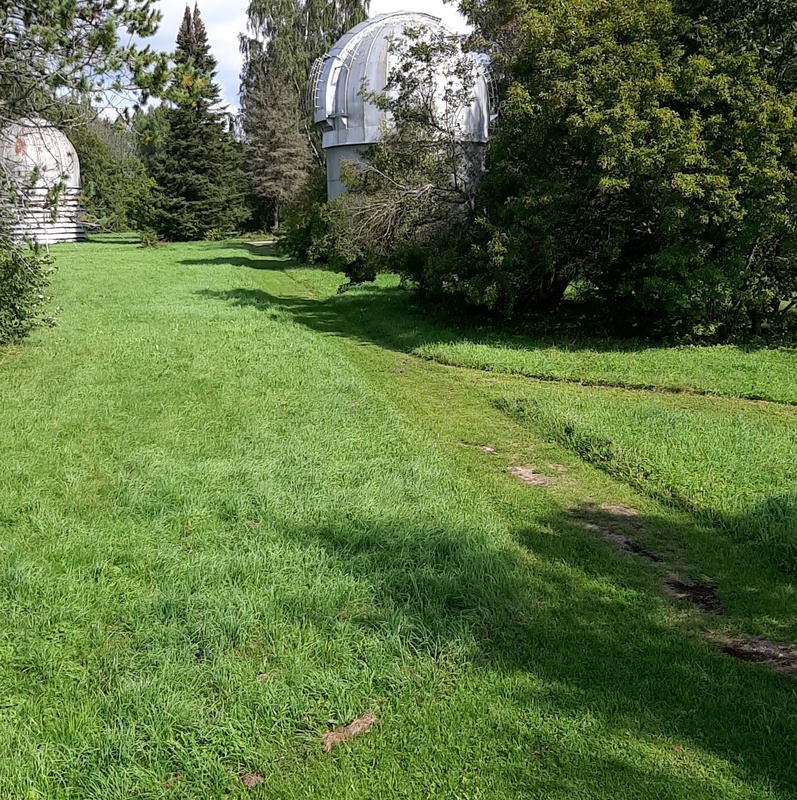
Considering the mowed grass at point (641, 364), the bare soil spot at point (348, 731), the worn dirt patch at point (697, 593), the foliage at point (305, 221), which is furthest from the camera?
the foliage at point (305, 221)

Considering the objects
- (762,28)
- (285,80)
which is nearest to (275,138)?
(285,80)

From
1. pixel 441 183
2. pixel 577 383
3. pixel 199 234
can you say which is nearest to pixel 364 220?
pixel 441 183

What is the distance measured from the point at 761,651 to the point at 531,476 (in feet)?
9.49

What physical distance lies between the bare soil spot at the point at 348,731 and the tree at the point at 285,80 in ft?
127

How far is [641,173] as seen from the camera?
36.3 feet

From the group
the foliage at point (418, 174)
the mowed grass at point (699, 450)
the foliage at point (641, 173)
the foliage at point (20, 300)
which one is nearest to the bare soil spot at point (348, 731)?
the mowed grass at point (699, 450)

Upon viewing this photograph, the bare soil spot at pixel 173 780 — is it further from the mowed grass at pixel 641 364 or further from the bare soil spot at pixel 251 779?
the mowed grass at pixel 641 364

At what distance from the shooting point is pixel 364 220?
47.6 feet

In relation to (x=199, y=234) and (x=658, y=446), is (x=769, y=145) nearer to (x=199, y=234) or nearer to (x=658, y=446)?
(x=658, y=446)

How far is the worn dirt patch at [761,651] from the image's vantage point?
3.78 meters

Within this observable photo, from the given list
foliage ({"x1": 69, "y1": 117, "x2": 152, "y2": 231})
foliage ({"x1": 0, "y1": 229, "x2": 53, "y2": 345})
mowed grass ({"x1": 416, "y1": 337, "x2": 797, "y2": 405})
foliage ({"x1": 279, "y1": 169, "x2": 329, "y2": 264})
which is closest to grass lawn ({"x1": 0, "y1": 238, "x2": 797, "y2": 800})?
mowed grass ({"x1": 416, "y1": 337, "x2": 797, "y2": 405})

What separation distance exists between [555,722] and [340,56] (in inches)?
1016

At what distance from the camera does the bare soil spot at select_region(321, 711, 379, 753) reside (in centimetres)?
315

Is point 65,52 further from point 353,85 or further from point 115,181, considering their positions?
point 115,181
